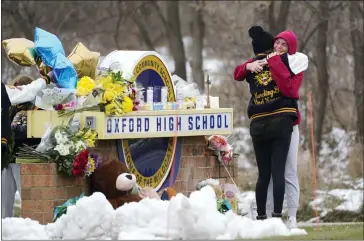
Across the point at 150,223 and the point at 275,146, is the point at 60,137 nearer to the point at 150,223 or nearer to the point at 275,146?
the point at 150,223

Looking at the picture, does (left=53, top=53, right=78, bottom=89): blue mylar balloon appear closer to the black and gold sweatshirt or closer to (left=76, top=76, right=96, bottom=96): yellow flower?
(left=76, top=76, right=96, bottom=96): yellow flower

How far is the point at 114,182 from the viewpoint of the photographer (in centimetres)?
1115

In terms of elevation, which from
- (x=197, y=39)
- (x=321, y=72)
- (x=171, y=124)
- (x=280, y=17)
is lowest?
(x=171, y=124)

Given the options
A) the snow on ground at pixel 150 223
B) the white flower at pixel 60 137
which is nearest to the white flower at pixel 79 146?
the white flower at pixel 60 137

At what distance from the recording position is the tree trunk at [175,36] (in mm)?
30828

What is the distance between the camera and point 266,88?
1158cm

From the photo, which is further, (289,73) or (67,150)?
(289,73)

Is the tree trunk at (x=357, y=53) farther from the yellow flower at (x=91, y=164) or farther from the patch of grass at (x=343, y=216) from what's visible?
the yellow flower at (x=91, y=164)

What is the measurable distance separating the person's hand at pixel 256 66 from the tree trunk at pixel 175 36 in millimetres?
18966

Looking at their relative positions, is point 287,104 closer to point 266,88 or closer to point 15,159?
point 266,88

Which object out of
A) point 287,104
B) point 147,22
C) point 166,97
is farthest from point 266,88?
point 147,22

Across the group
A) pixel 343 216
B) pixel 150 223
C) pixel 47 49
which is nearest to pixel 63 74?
pixel 47 49

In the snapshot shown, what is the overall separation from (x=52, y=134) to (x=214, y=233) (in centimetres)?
243

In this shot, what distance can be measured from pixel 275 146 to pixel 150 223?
2.22m
